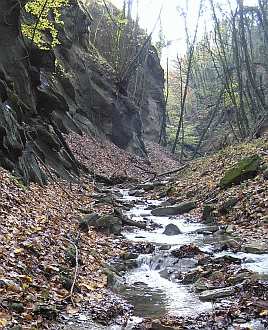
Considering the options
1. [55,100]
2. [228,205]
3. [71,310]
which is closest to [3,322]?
[71,310]

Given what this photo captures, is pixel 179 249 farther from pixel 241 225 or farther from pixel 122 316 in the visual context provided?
pixel 122 316

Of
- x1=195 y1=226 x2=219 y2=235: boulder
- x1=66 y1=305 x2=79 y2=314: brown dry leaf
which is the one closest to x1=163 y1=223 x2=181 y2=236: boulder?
x1=195 y1=226 x2=219 y2=235: boulder

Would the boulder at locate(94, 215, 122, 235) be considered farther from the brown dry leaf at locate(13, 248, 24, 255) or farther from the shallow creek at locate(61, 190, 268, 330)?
the brown dry leaf at locate(13, 248, 24, 255)

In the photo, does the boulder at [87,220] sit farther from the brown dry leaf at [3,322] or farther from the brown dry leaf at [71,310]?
the brown dry leaf at [3,322]

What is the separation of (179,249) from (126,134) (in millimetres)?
20458

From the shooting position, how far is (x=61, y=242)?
295 inches

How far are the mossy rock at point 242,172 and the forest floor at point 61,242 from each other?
1.26 ft

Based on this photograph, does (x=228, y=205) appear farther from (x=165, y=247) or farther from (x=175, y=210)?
(x=165, y=247)

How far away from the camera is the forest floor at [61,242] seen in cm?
479

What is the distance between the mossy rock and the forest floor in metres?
0.38

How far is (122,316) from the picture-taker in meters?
5.42

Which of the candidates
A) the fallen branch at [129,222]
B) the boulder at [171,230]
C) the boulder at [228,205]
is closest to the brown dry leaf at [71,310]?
the boulder at [171,230]

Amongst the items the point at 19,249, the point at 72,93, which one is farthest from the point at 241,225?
the point at 72,93

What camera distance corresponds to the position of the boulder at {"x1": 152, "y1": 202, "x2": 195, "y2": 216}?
1353 centimetres
